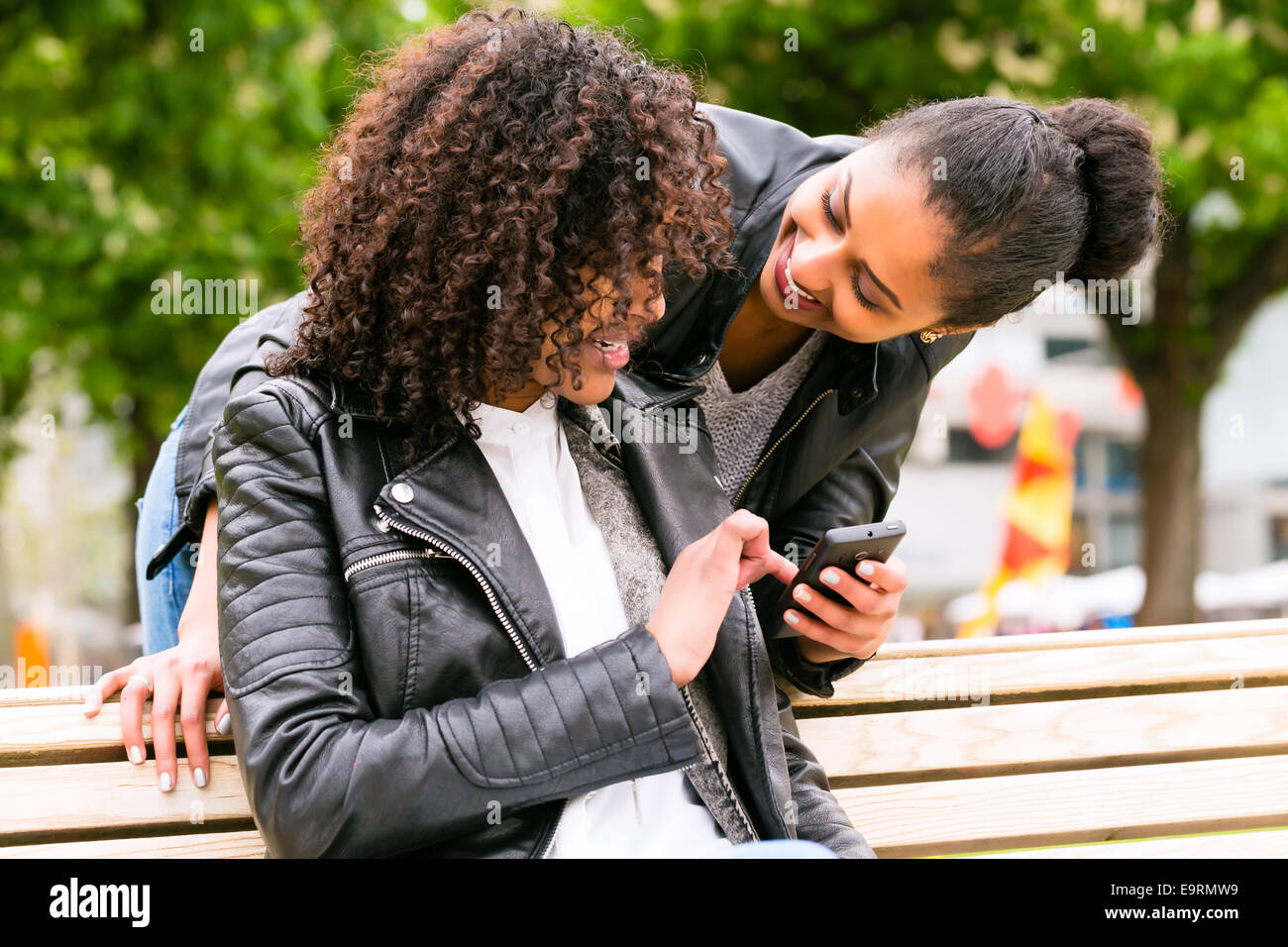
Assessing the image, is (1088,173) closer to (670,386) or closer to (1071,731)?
(670,386)

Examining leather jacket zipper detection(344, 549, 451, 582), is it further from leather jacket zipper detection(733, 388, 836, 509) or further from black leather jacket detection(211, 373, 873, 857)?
leather jacket zipper detection(733, 388, 836, 509)

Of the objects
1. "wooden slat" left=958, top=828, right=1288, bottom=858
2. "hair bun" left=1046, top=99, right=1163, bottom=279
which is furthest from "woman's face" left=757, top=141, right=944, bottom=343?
"wooden slat" left=958, top=828, right=1288, bottom=858

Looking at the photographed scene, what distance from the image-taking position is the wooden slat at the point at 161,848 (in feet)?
7.27

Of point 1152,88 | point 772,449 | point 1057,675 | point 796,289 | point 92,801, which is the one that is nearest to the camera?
point 92,801

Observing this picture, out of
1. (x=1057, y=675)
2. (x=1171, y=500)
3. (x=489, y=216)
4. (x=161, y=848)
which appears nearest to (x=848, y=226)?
(x=489, y=216)

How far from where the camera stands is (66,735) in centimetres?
226

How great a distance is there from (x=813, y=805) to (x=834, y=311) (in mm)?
956

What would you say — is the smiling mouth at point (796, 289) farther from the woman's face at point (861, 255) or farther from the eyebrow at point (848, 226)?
the eyebrow at point (848, 226)

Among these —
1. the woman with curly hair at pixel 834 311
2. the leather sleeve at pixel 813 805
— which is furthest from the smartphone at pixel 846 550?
the leather sleeve at pixel 813 805

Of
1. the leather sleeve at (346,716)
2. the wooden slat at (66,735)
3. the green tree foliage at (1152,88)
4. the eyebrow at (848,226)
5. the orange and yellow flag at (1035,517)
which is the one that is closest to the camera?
the leather sleeve at (346,716)

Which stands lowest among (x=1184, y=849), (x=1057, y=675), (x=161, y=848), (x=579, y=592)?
(x=1184, y=849)

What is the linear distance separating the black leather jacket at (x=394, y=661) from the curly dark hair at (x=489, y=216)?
12 cm

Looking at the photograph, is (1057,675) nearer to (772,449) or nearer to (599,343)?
(772,449)
